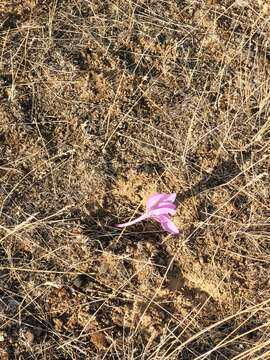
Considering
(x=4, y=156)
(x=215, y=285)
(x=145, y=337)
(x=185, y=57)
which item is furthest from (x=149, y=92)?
(x=145, y=337)

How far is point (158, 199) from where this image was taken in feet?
7.38

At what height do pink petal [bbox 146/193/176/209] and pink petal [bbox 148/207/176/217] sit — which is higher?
pink petal [bbox 146/193/176/209]

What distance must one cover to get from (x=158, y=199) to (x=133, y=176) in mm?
154

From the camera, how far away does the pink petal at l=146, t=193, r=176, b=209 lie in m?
2.24

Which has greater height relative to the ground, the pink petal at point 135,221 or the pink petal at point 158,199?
the pink petal at point 158,199

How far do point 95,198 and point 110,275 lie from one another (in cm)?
30

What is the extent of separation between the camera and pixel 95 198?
2.29 m

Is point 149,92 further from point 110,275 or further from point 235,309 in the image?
point 235,309

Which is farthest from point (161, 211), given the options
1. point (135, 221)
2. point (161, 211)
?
point (135, 221)

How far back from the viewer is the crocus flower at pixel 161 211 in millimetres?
2236

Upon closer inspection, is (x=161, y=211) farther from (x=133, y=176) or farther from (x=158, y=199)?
(x=133, y=176)

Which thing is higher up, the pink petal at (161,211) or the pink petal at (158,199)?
the pink petal at (158,199)

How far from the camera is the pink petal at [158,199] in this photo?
2.24 meters

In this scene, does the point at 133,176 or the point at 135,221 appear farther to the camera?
the point at 133,176
